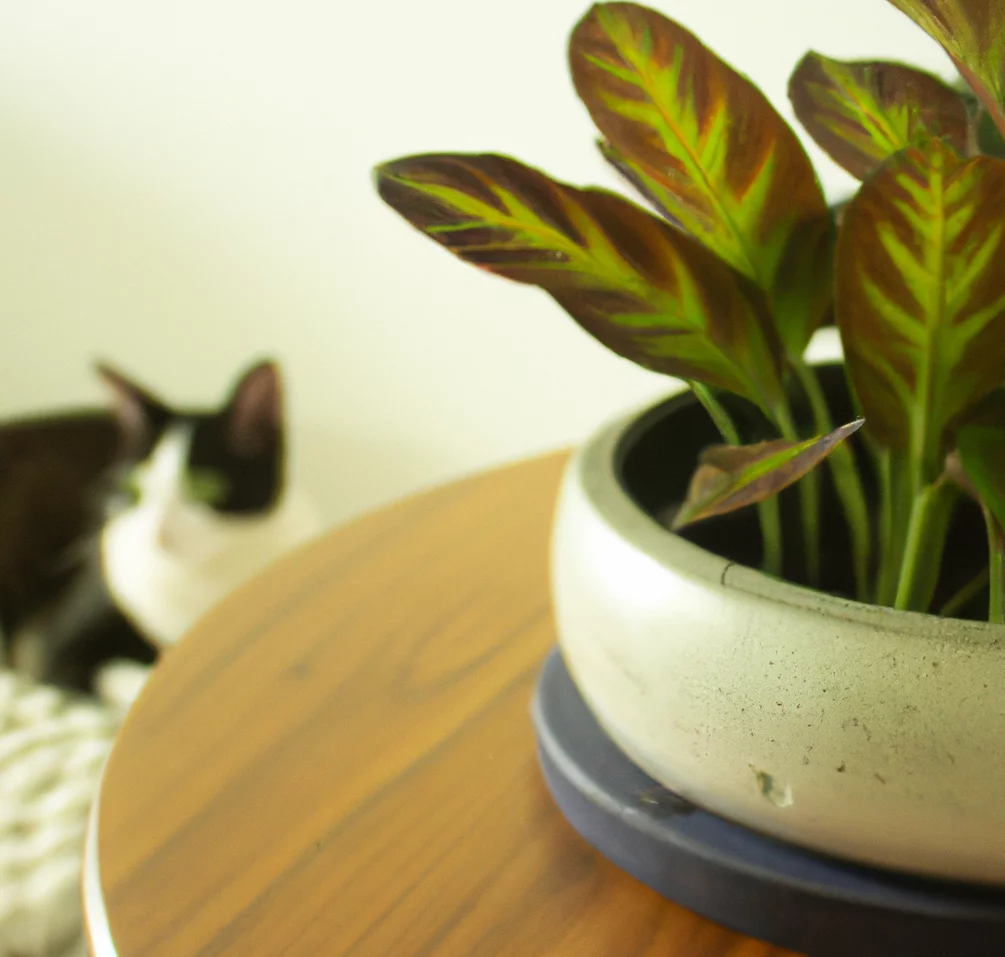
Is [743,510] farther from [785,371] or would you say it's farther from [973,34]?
[973,34]

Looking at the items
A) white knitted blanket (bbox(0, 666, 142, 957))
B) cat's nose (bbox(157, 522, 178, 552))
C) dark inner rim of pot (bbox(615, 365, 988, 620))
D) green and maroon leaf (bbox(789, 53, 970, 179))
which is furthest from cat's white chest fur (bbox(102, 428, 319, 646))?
green and maroon leaf (bbox(789, 53, 970, 179))

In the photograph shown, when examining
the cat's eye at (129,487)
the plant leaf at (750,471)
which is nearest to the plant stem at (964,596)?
the plant leaf at (750,471)

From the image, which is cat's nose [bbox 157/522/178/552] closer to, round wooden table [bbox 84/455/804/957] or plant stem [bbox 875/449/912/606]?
round wooden table [bbox 84/455/804/957]

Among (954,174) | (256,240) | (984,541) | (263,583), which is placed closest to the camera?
(954,174)

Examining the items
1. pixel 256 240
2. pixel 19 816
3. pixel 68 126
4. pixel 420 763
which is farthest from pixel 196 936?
pixel 68 126

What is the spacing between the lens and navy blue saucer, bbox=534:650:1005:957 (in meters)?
0.31

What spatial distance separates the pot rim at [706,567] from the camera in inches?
10.4

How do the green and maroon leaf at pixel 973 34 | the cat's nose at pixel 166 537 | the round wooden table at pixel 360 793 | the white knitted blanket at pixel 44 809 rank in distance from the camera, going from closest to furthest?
the green and maroon leaf at pixel 973 34, the round wooden table at pixel 360 793, the white knitted blanket at pixel 44 809, the cat's nose at pixel 166 537

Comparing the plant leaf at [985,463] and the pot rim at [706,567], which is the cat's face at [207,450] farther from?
the plant leaf at [985,463]

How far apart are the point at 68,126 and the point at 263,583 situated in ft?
2.78

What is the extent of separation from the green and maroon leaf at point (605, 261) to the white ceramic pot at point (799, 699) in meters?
0.06

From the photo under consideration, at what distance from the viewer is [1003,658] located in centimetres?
26

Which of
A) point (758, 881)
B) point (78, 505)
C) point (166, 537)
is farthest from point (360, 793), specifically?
point (78, 505)

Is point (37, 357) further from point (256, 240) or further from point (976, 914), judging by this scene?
point (976, 914)
